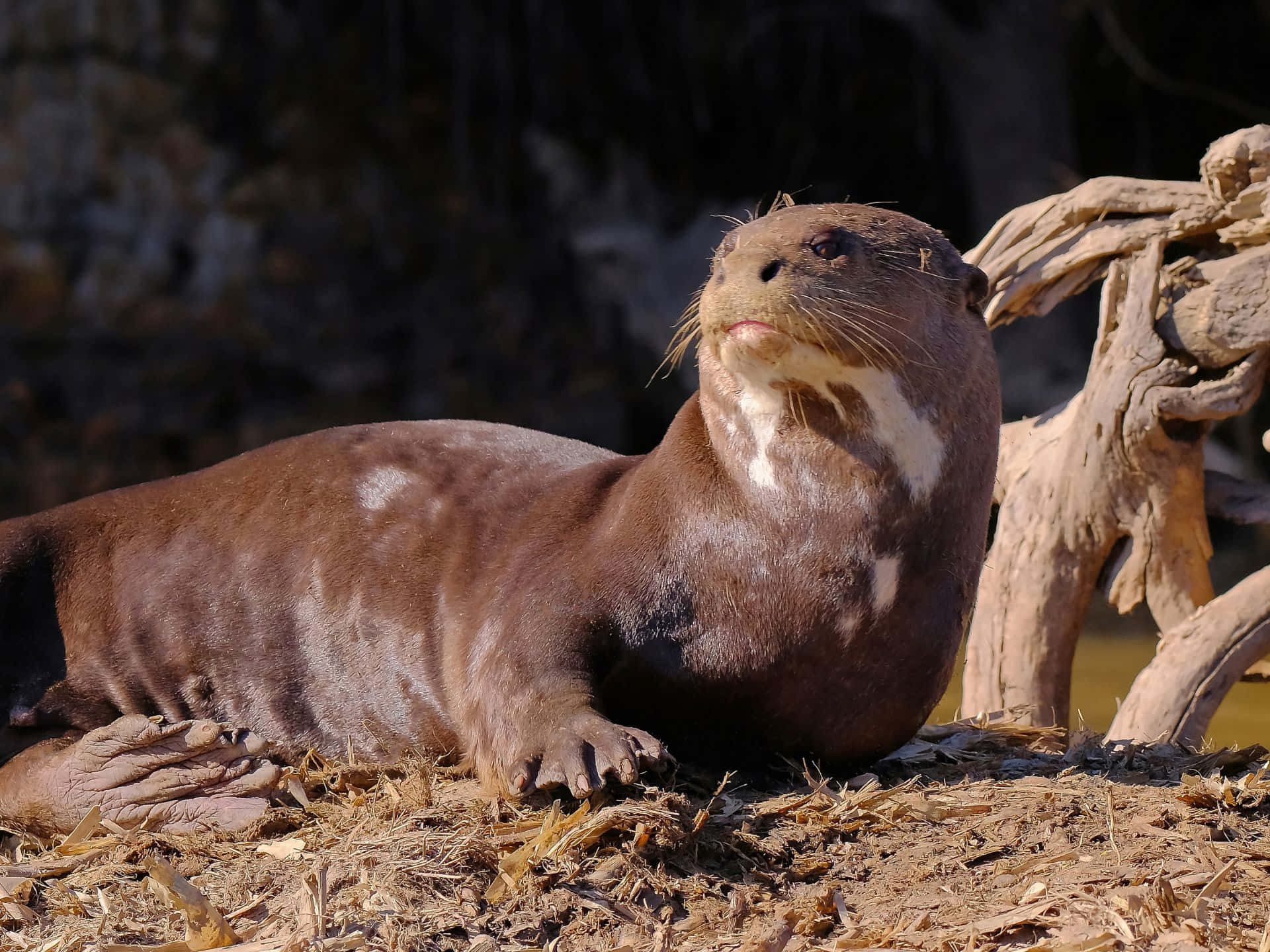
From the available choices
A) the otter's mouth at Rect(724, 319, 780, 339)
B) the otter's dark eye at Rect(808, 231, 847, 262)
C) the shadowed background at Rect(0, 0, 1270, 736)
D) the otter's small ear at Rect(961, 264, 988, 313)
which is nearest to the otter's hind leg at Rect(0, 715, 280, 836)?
the otter's mouth at Rect(724, 319, 780, 339)

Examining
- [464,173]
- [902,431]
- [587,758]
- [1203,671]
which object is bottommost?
[1203,671]

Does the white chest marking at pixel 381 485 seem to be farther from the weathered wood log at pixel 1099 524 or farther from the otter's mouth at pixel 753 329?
the weathered wood log at pixel 1099 524

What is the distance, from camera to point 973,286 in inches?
116

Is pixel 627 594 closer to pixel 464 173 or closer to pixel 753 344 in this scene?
pixel 753 344

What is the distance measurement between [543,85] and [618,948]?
24.5 ft

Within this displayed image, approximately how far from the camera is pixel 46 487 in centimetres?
833

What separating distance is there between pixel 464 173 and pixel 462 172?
0.06 feet

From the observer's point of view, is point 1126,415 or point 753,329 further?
point 1126,415

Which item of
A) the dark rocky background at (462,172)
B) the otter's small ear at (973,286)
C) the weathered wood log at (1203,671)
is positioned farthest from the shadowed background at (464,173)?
the otter's small ear at (973,286)

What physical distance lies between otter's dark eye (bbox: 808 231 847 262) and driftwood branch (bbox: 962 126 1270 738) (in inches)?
56.3

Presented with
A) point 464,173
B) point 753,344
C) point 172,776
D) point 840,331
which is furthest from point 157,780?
point 464,173

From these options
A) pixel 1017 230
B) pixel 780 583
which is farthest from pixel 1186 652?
pixel 780 583

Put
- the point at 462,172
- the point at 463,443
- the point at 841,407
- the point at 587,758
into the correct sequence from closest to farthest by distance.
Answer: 1. the point at 587,758
2. the point at 841,407
3. the point at 463,443
4. the point at 462,172

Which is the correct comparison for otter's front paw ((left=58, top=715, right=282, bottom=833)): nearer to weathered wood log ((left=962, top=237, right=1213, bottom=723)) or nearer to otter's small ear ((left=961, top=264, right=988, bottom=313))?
otter's small ear ((left=961, top=264, right=988, bottom=313))
